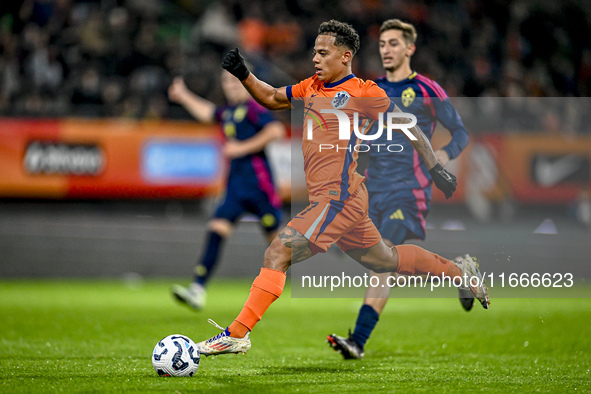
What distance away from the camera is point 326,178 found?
16.5ft

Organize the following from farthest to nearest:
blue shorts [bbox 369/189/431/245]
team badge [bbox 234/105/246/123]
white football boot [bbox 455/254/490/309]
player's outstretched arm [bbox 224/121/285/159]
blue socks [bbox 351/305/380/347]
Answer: team badge [bbox 234/105/246/123], player's outstretched arm [bbox 224/121/285/159], blue shorts [bbox 369/189/431/245], blue socks [bbox 351/305/380/347], white football boot [bbox 455/254/490/309]

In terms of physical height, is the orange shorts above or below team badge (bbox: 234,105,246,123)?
below

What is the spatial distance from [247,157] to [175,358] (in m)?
4.76

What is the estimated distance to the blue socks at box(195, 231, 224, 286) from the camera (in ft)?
28.6

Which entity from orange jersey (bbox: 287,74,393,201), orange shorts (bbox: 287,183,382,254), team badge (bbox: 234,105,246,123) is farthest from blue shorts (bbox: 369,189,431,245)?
team badge (bbox: 234,105,246,123)

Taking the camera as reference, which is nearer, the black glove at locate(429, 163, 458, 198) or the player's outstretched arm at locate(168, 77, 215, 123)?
the black glove at locate(429, 163, 458, 198)

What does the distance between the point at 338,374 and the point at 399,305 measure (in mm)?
5474

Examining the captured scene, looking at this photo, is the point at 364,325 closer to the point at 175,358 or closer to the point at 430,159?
the point at 430,159

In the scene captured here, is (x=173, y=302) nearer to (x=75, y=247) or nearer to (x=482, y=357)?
(x=75, y=247)

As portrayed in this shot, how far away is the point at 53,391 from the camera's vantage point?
4.20 meters

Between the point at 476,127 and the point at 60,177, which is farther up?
the point at 476,127

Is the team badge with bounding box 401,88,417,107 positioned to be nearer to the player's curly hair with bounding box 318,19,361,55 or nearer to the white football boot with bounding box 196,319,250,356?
the player's curly hair with bounding box 318,19,361,55

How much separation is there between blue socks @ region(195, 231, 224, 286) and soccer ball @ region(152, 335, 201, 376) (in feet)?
13.0

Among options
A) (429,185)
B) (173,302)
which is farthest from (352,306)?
(429,185)
